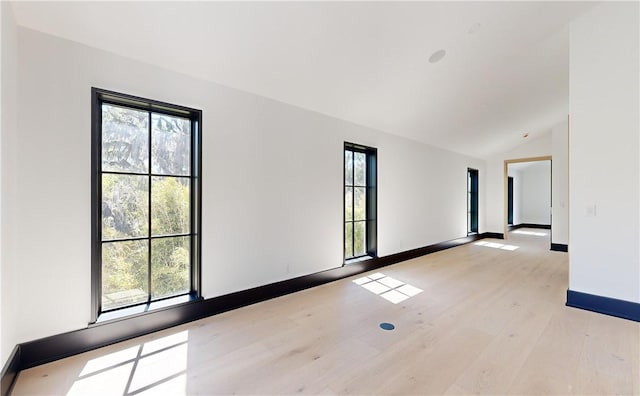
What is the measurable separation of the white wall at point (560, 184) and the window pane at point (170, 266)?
25.5 ft

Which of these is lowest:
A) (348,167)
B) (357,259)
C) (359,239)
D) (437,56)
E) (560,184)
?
(357,259)

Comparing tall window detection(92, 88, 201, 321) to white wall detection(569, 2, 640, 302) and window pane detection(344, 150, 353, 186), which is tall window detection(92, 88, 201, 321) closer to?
window pane detection(344, 150, 353, 186)

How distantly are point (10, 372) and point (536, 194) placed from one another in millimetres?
14435

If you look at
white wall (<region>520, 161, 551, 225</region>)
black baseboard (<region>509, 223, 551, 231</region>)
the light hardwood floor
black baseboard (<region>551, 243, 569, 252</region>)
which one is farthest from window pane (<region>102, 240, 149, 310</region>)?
white wall (<region>520, 161, 551, 225</region>)

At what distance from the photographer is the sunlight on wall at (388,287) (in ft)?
11.1

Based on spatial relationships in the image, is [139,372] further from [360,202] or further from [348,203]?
[360,202]

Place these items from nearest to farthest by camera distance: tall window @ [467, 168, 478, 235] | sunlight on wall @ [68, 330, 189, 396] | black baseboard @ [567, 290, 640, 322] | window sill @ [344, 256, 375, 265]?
sunlight on wall @ [68, 330, 189, 396] < black baseboard @ [567, 290, 640, 322] < window sill @ [344, 256, 375, 265] < tall window @ [467, 168, 478, 235]

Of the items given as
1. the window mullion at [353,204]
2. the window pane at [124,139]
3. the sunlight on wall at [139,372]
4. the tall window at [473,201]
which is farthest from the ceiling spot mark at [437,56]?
the tall window at [473,201]

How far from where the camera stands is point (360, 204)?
181 inches

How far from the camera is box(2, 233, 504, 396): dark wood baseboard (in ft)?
6.30

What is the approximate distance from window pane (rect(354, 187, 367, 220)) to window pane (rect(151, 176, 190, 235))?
2.59 m

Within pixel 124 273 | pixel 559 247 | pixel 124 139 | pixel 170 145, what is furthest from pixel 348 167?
pixel 559 247

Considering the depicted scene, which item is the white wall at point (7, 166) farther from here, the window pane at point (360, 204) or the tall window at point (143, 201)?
the window pane at point (360, 204)

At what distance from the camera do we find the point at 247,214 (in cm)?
304
